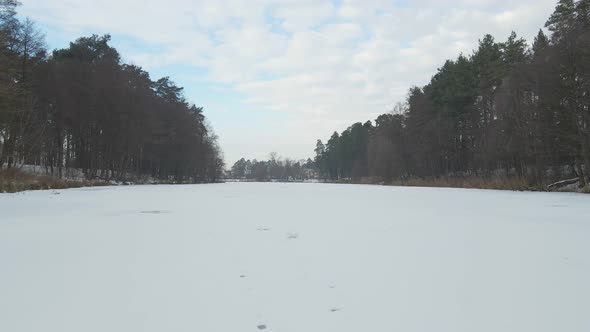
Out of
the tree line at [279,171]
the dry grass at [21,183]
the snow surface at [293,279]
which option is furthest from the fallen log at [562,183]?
the tree line at [279,171]

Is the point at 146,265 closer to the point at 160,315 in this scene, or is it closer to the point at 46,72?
the point at 160,315

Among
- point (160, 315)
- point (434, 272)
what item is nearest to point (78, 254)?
point (160, 315)

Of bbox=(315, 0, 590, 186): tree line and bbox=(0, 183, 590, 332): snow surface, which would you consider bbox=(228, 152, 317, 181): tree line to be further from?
bbox=(0, 183, 590, 332): snow surface

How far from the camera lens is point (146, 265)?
3213 millimetres

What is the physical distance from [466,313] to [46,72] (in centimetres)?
2858

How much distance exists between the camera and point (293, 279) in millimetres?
2840

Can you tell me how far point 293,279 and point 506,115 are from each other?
2162 cm

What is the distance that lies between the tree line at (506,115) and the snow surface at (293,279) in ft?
45.8

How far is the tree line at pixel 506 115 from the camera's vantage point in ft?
52.4

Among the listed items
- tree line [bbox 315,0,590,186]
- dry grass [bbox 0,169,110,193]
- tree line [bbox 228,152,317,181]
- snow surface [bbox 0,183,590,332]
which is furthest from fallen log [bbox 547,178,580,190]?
tree line [bbox 228,152,317,181]

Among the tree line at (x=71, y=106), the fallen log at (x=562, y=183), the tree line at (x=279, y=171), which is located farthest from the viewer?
the tree line at (x=279, y=171)

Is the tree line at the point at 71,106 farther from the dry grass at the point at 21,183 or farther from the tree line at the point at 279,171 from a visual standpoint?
the tree line at the point at 279,171

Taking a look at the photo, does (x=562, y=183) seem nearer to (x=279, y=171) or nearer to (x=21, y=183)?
(x=21, y=183)

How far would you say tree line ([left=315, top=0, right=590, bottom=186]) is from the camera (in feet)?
52.4
